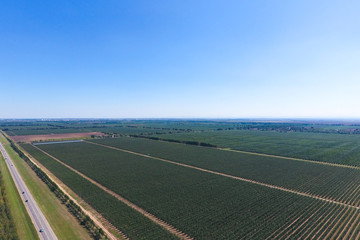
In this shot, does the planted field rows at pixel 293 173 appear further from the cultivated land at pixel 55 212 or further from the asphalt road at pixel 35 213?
the asphalt road at pixel 35 213

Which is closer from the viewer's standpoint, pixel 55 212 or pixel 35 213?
pixel 35 213

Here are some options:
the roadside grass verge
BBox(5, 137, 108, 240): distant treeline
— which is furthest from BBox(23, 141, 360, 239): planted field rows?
the roadside grass verge

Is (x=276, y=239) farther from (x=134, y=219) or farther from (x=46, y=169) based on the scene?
(x=46, y=169)

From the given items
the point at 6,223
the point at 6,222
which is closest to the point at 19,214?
the point at 6,222

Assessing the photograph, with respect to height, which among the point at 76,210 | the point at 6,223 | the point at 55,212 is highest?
the point at 6,223

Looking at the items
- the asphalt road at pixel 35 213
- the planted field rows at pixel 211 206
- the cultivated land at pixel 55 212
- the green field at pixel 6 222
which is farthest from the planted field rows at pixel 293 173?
the green field at pixel 6 222

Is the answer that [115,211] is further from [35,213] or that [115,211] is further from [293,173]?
[293,173]
